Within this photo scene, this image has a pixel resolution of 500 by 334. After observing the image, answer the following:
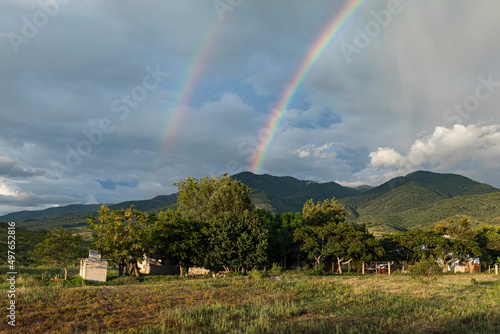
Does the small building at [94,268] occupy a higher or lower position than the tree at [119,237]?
lower

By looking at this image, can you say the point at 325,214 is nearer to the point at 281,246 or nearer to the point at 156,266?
the point at 281,246

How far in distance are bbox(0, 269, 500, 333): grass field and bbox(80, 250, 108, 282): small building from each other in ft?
32.5

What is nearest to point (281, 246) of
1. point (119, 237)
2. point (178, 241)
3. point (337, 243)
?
point (337, 243)

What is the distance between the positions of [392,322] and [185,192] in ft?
175

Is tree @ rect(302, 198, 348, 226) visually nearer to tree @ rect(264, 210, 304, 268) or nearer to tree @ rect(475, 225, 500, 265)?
tree @ rect(264, 210, 304, 268)

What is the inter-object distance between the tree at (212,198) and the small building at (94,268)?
1746 centimetres

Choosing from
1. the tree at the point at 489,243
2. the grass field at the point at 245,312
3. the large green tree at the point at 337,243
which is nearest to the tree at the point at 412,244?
the large green tree at the point at 337,243

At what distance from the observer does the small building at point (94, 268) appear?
33.2m

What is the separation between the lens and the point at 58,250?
33.0 m

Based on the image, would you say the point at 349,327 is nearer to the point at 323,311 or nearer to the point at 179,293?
the point at 323,311

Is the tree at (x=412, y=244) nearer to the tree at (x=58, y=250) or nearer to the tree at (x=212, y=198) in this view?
the tree at (x=212, y=198)

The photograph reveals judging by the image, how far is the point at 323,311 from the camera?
1891 cm

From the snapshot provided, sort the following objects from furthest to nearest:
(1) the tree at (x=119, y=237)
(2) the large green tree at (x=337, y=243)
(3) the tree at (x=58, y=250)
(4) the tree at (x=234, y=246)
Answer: (2) the large green tree at (x=337, y=243)
(4) the tree at (x=234, y=246)
(1) the tree at (x=119, y=237)
(3) the tree at (x=58, y=250)

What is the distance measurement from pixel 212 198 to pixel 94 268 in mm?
26005
